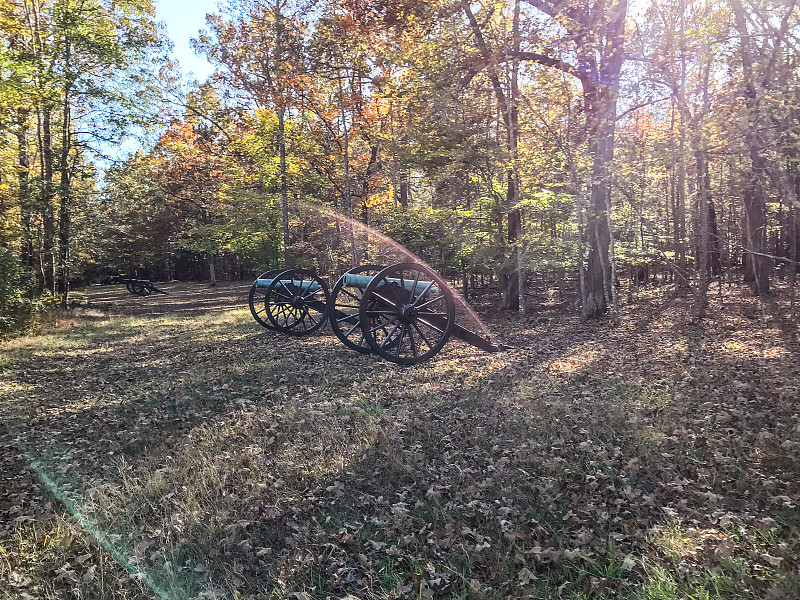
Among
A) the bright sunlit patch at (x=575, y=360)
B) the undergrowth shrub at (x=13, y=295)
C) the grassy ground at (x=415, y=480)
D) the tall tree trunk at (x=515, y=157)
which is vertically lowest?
the grassy ground at (x=415, y=480)

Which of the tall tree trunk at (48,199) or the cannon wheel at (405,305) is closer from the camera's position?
the cannon wheel at (405,305)

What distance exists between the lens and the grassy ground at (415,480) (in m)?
2.91

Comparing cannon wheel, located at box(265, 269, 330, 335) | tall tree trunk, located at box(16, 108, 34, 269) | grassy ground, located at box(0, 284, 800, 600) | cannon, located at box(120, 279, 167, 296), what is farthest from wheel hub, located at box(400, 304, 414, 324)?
cannon, located at box(120, 279, 167, 296)

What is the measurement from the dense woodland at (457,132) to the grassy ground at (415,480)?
13.3 feet

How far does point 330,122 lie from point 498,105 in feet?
33.3

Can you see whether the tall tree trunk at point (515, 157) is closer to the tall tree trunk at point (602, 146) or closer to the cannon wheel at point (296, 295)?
the tall tree trunk at point (602, 146)

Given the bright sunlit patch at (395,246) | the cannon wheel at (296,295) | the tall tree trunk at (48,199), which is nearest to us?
the cannon wheel at (296,295)

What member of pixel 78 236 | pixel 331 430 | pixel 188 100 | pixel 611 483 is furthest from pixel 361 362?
pixel 188 100

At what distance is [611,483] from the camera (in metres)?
3.79

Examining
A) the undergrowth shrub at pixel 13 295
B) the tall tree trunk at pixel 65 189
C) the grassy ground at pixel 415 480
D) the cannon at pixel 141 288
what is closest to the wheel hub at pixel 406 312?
the grassy ground at pixel 415 480

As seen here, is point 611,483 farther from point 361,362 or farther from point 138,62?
point 138,62

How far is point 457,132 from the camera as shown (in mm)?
12234

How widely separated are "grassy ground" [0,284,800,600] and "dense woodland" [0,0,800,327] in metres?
4.06

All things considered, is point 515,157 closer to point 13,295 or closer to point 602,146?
point 602,146
